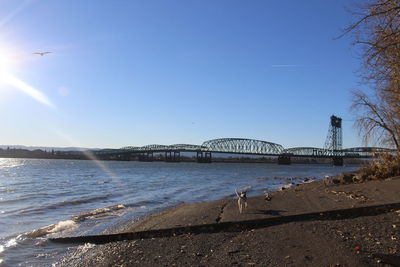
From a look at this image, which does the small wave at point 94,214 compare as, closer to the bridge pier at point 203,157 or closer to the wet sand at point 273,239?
the wet sand at point 273,239

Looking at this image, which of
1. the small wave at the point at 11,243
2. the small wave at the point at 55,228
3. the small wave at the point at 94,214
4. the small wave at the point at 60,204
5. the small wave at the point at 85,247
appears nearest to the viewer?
the small wave at the point at 85,247

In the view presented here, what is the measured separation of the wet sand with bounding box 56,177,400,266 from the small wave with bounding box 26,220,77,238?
2.79m

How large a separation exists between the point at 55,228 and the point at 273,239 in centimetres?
902

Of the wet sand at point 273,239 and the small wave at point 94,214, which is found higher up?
the wet sand at point 273,239

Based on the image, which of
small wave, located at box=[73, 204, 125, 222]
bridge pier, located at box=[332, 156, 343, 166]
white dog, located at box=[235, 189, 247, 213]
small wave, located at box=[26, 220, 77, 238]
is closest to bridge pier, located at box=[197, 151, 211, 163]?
bridge pier, located at box=[332, 156, 343, 166]

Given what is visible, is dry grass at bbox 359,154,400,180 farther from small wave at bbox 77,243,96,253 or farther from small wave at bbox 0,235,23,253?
small wave at bbox 0,235,23,253

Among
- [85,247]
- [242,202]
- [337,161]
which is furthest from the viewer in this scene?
[337,161]

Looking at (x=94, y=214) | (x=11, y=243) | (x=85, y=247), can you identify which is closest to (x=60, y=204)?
(x=94, y=214)

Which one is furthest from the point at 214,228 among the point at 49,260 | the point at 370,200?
the point at 370,200

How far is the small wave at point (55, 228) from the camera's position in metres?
12.1

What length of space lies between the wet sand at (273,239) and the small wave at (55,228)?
110 inches

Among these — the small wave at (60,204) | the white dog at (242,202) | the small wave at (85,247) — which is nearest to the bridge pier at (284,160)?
the small wave at (60,204)

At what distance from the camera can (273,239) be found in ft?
26.4

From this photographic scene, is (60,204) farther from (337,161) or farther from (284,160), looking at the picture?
(284,160)
